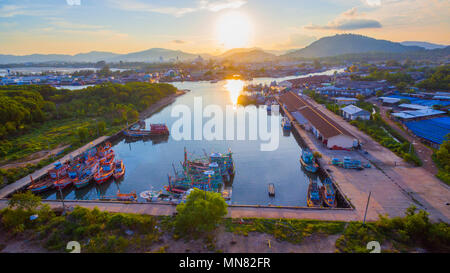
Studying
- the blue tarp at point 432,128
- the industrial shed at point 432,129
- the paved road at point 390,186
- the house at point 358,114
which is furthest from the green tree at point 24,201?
the house at point 358,114

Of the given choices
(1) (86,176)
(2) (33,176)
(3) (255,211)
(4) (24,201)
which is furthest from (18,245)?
(3) (255,211)

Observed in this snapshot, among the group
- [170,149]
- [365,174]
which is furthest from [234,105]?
[365,174]

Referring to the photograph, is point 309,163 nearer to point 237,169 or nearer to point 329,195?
point 329,195

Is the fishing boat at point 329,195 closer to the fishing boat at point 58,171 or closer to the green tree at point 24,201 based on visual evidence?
the green tree at point 24,201

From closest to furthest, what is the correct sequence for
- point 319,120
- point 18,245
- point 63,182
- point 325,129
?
point 18,245 → point 63,182 → point 325,129 → point 319,120

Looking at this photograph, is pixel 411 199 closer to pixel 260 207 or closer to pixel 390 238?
pixel 390 238
